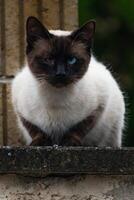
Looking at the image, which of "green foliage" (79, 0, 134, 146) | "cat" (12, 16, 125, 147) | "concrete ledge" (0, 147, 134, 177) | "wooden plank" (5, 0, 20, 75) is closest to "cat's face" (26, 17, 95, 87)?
"cat" (12, 16, 125, 147)

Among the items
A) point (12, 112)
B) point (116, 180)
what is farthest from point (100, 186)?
point (12, 112)

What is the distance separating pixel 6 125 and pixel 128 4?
12.8 ft

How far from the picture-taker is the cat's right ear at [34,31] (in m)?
5.17

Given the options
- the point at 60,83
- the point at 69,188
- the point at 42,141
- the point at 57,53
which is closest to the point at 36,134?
the point at 42,141

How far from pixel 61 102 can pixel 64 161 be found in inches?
42.0

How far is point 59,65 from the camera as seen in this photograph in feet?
16.9

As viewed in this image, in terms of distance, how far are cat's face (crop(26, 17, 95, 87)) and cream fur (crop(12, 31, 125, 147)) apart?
0.09 meters

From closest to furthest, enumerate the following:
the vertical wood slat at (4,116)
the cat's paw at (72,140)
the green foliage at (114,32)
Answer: the cat's paw at (72,140) → the vertical wood slat at (4,116) → the green foliage at (114,32)

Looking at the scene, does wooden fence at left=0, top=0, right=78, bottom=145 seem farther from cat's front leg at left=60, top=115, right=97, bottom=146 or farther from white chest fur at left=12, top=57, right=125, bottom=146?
cat's front leg at left=60, top=115, right=97, bottom=146

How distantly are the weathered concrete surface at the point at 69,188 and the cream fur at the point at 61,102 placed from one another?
104cm

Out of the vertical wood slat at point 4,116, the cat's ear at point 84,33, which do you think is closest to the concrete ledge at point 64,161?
the cat's ear at point 84,33

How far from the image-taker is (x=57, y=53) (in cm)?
520

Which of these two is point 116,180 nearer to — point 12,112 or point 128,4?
point 12,112

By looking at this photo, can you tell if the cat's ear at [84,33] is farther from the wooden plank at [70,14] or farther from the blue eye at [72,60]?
the wooden plank at [70,14]
